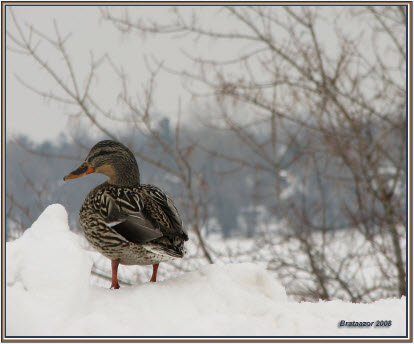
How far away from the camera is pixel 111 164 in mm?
3268

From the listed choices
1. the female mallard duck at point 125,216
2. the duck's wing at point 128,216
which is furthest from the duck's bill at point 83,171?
the duck's wing at point 128,216

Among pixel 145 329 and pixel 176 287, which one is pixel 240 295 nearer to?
pixel 176 287

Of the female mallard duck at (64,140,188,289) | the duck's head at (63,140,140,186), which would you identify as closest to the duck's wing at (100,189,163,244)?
the female mallard duck at (64,140,188,289)

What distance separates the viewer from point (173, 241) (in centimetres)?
297

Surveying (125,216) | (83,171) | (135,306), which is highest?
(83,171)

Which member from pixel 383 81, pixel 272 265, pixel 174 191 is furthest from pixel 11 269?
pixel 383 81

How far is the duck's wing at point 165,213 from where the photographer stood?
3.00 metres

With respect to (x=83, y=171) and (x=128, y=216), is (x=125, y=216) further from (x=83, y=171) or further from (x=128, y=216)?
(x=83, y=171)

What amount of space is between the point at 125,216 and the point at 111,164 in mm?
436

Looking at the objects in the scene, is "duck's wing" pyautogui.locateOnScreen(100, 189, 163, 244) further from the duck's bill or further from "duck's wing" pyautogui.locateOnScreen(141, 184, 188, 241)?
the duck's bill

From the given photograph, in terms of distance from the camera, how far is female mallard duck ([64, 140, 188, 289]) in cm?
292

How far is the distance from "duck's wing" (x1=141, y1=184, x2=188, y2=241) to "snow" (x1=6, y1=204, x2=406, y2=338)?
32cm

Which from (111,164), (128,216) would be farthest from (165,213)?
(111,164)

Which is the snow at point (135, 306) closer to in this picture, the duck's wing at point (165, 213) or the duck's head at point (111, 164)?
the duck's wing at point (165, 213)
